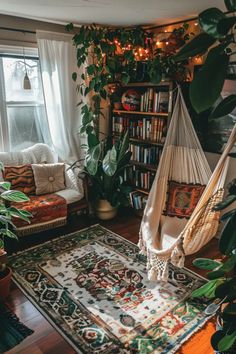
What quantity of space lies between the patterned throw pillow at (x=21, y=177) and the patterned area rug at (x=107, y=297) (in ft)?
2.20

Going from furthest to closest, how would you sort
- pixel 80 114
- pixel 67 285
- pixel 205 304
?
1. pixel 80 114
2. pixel 67 285
3. pixel 205 304

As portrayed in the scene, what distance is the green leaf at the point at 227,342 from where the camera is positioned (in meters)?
1.07

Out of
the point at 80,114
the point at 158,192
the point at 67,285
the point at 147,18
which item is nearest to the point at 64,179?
the point at 80,114

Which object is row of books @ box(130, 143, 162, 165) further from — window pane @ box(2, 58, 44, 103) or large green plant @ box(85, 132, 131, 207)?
window pane @ box(2, 58, 44, 103)

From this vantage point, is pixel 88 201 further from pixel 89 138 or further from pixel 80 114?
pixel 80 114

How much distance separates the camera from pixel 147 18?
2.82m

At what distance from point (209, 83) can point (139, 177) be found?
2.76m

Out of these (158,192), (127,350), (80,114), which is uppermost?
(80,114)

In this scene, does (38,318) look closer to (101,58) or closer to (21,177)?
(21,177)

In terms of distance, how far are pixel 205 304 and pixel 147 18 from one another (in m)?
2.68

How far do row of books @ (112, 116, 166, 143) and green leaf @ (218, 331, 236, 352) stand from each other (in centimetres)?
222

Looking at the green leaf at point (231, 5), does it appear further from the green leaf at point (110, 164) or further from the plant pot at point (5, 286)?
the green leaf at point (110, 164)

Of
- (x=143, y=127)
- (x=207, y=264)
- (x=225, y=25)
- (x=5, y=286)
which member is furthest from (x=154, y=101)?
(x=225, y=25)

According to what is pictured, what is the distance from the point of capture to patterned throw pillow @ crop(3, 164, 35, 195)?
2.96 metres
